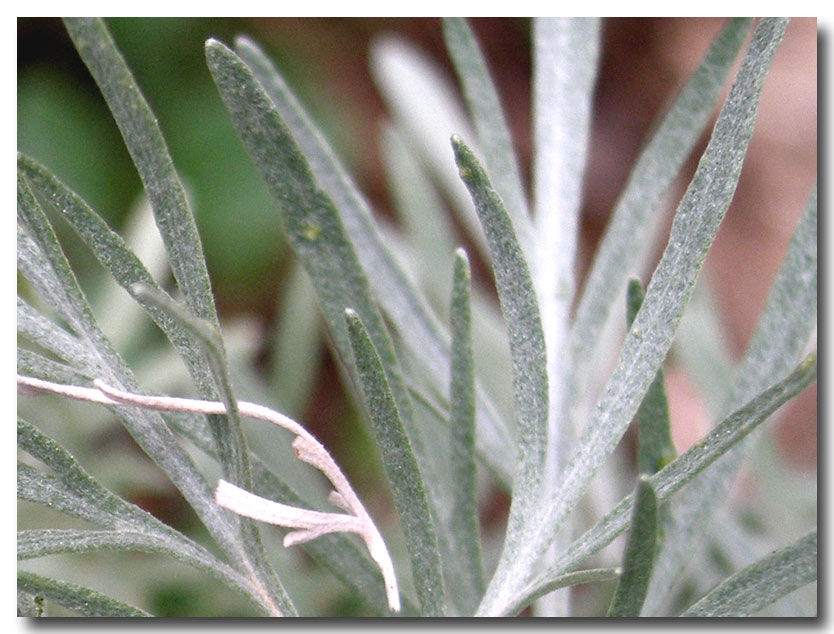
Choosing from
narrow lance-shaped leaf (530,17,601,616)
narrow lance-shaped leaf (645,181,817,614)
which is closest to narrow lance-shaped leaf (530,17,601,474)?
narrow lance-shaped leaf (530,17,601,616)

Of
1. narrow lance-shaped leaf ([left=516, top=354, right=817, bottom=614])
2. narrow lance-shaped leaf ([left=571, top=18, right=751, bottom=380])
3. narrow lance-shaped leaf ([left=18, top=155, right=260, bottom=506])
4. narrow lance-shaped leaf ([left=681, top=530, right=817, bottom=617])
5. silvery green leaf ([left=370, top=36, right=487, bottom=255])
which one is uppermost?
silvery green leaf ([left=370, top=36, right=487, bottom=255])

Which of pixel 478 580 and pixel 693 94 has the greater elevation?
pixel 693 94

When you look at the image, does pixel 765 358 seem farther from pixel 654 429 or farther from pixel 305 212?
pixel 305 212

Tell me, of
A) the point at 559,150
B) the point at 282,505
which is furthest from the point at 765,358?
the point at 282,505

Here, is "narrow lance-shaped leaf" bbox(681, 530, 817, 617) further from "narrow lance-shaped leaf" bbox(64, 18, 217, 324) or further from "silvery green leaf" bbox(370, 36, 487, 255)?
"silvery green leaf" bbox(370, 36, 487, 255)

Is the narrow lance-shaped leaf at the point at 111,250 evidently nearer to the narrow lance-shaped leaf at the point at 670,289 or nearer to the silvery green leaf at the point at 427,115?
the narrow lance-shaped leaf at the point at 670,289

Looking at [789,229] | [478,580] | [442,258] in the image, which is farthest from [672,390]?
[478,580]

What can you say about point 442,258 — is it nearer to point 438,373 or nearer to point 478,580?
point 438,373
